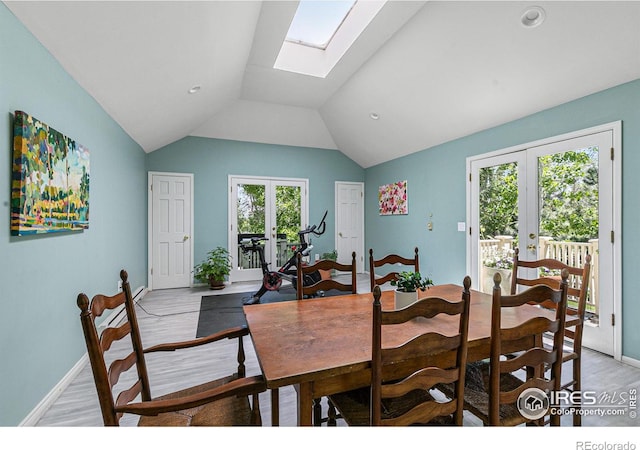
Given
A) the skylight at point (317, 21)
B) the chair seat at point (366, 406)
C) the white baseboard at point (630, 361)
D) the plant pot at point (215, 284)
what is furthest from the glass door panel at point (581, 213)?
the plant pot at point (215, 284)

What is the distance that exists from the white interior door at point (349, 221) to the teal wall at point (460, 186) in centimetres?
19

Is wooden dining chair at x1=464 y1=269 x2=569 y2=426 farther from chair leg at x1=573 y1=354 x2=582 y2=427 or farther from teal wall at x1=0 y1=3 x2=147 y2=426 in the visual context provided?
teal wall at x1=0 y1=3 x2=147 y2=426

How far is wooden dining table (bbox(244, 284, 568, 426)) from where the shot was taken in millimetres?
1047

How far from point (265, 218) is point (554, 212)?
449 centimetres

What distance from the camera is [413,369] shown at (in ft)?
4.03

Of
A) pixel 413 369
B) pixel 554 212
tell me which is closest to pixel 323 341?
pixel 413 369

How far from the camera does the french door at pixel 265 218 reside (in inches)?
224

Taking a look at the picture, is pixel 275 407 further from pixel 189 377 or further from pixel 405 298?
pixel 189 377

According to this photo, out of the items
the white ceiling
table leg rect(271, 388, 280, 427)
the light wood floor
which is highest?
the white ceiling

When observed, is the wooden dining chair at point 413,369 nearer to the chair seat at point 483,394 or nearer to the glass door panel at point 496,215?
the chair seat at point 483,394

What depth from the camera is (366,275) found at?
20.7 ft

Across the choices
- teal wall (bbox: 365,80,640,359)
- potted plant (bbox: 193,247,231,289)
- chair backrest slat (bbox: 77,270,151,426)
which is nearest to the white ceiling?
teal wall (bbox: 365,80,640,359)

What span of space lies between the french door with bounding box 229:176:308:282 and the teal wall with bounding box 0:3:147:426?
2537 millimetres
